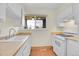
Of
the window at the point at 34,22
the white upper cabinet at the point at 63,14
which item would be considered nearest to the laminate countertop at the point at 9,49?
the window at the point at 34,22

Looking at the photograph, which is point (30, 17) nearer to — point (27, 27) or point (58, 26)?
point (27, 27)

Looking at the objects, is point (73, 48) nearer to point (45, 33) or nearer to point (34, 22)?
point (45, 33)

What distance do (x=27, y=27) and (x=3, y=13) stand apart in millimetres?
407

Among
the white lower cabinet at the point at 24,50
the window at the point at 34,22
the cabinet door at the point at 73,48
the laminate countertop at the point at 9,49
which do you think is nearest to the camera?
the laminate countertop at the point at 9,49

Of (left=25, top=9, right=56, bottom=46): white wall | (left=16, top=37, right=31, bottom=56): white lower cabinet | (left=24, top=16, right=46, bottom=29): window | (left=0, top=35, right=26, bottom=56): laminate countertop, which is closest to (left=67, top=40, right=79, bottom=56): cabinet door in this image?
(left=25, top=9, right=56, bottom=46): white wall

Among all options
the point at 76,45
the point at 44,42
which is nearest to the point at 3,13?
the point at 44,42

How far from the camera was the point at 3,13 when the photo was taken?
4.88ft

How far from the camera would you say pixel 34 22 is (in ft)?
5.85

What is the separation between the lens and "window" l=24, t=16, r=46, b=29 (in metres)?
1.76

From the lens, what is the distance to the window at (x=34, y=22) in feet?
5.76

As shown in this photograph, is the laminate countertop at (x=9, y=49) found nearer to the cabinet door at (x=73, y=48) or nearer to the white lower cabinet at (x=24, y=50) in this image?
the white lower cabinet at (x=24, y=50)

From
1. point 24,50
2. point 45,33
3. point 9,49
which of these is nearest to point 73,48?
point 45,33

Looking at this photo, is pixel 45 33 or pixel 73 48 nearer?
pixel 45 33

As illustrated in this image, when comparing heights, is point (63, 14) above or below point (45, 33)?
above
